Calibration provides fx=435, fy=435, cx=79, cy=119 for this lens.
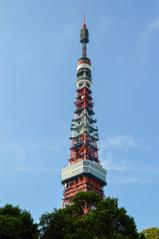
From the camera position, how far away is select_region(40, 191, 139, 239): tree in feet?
112

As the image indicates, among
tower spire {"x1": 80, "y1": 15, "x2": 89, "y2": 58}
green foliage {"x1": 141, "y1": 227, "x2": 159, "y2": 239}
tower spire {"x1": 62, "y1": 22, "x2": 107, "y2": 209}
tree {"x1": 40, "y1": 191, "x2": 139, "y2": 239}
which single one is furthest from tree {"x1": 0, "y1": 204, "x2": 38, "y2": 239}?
tower spire {"x1": 80, "y1": 15, "x2": 89, "y2": 58}

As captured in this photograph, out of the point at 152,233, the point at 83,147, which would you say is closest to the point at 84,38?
the point at 83,147

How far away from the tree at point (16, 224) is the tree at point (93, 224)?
1.03 meters

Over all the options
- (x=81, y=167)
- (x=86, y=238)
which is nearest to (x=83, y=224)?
(x=86, y=238)

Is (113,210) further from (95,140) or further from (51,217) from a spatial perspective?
(95,140)

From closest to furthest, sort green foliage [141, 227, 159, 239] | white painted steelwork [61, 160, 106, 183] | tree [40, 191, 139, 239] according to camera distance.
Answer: tree [40, 191, 139, 239]
green foliage [141, 227, 159, 239]
white painted steelwork [61, 160, 106, 183]

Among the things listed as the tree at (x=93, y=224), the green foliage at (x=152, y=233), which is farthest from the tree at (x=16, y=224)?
the green foliage at (x=152, y=233)

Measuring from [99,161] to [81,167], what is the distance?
7.55 meters

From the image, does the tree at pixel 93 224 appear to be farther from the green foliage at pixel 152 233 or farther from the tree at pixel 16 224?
the green foliage at pixel 152 233

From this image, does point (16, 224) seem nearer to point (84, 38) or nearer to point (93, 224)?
point (93, 224)

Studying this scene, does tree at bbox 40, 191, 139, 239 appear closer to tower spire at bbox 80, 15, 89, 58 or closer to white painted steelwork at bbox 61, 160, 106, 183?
white painted steelwork at bbox 61, 160, 106, 183

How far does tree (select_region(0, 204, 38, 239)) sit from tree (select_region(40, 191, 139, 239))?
1.03 m

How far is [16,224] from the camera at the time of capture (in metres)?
33.5

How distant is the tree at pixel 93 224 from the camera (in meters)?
34.2
